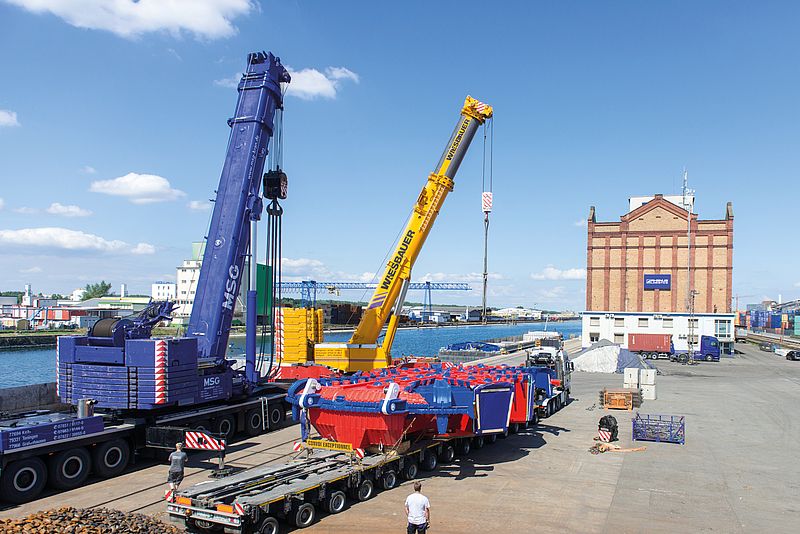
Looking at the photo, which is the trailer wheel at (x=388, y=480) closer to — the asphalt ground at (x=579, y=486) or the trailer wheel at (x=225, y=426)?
the asphalt ground at (x=579, y=486)

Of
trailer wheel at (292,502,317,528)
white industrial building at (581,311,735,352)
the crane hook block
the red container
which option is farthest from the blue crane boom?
white industrial building at (581,311,735,352)

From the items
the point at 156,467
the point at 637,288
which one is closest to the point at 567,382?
the point at 156,467

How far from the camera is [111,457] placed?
13.3m

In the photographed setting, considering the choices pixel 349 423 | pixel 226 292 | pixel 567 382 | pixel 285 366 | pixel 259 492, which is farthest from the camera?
pixel 567 382

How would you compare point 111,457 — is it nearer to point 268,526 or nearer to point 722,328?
point 268,526

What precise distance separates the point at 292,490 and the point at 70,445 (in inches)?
207

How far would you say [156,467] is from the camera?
14.2 meters

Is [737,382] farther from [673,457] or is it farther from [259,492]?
[259,492]

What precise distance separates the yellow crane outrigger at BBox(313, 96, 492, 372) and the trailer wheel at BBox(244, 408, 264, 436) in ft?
19.6

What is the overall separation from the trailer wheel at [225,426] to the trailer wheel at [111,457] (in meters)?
2.71

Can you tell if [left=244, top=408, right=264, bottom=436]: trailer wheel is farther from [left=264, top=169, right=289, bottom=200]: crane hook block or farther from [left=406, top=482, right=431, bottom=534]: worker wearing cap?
[left=406, top=482, right=431, bottom=534]: worker wearing cap

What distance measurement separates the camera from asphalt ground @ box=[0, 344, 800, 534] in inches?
426

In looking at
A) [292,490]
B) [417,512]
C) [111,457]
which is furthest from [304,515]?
[111,457]

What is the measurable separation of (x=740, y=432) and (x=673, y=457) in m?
5.37
